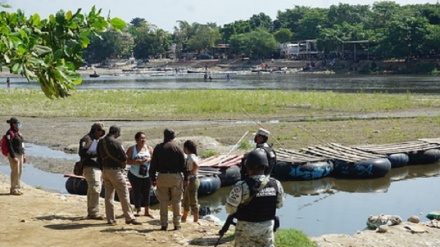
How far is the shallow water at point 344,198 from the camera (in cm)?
1534

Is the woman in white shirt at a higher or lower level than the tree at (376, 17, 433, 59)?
lower

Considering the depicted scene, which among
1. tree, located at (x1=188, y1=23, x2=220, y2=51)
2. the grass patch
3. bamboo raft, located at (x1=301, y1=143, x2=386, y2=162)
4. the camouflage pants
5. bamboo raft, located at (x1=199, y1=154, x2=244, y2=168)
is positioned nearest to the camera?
→ the camouflage pants

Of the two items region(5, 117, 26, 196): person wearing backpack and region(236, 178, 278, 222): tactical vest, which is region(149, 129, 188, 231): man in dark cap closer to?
region(236, 178, 278, 222): tactical vest

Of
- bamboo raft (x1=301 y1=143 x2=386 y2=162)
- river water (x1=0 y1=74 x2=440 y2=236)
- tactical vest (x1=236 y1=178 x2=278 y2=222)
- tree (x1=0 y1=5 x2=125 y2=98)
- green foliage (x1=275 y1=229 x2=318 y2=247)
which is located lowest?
river water (x1=0 y1=74 x2=440 y2=236)

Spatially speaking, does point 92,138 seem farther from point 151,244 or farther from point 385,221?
point 385,221

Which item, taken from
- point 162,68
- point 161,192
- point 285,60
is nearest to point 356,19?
point 285,60

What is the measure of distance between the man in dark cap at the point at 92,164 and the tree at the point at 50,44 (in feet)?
16.4

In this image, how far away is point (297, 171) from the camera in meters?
19.8

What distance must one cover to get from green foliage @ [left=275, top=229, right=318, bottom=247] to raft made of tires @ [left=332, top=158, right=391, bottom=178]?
9906mm

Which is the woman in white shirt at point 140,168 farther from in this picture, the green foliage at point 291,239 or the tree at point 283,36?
the tree at point 283,36

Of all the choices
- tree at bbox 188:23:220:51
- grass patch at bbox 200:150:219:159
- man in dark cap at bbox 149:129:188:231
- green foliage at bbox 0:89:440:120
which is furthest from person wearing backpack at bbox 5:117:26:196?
tree at bbox 188:23:220:51

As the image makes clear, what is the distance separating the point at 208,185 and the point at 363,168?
5.54 m

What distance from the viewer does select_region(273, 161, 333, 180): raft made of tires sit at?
780 inches

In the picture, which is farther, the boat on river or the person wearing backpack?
the boat on river
